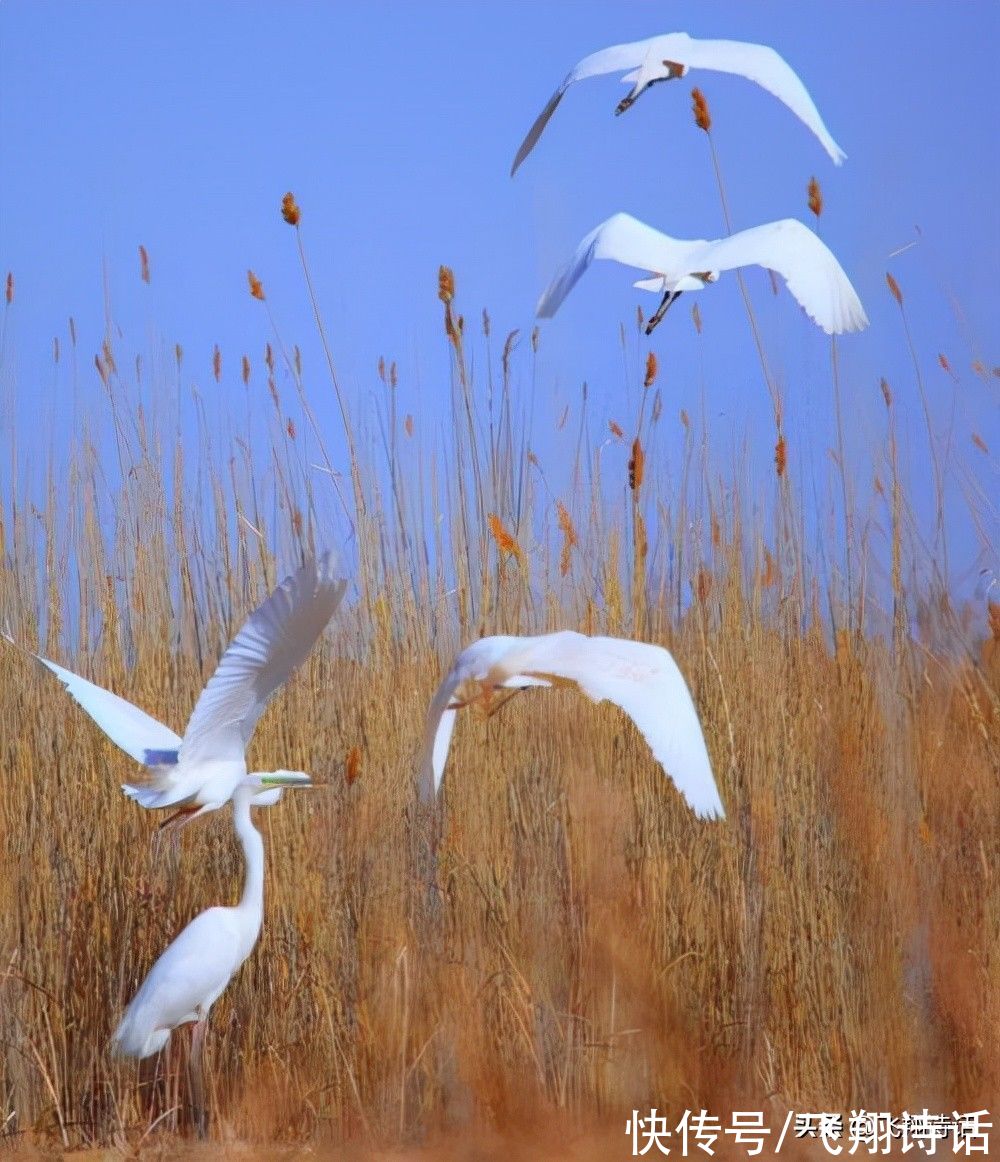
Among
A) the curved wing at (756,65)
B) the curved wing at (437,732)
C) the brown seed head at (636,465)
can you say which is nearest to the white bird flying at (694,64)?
the curved wing at (756,65)

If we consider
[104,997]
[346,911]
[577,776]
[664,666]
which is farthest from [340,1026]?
[664,666]

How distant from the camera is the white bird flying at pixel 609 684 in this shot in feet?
5.36

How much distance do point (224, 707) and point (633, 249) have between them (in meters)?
0.82

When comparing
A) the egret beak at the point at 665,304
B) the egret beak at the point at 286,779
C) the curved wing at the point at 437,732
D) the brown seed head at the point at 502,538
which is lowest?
the egret beak at the point at 286,779

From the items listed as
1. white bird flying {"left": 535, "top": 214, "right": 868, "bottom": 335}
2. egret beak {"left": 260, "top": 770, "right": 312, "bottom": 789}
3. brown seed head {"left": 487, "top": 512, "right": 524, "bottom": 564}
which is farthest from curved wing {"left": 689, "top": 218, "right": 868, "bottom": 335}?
egret beak {"left": 260, "top": 770, "right": 312, "bottom": 789}

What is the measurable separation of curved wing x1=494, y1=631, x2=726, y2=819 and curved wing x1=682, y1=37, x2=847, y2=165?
0.82 meters

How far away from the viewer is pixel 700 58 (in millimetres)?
2027

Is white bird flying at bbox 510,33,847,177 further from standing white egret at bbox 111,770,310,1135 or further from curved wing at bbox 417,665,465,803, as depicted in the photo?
standing white egret at bbox 111,770,310,1135

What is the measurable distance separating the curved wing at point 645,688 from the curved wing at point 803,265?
52cm

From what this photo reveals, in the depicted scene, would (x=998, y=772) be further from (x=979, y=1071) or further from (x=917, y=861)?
(x=979, y=1071)

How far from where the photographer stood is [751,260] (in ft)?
6.09

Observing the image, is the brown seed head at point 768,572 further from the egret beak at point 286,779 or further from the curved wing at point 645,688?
the egret beak at point 286,779

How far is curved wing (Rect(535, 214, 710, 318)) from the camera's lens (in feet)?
6.09

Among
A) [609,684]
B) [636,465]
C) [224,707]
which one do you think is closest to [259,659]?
[224,707]
